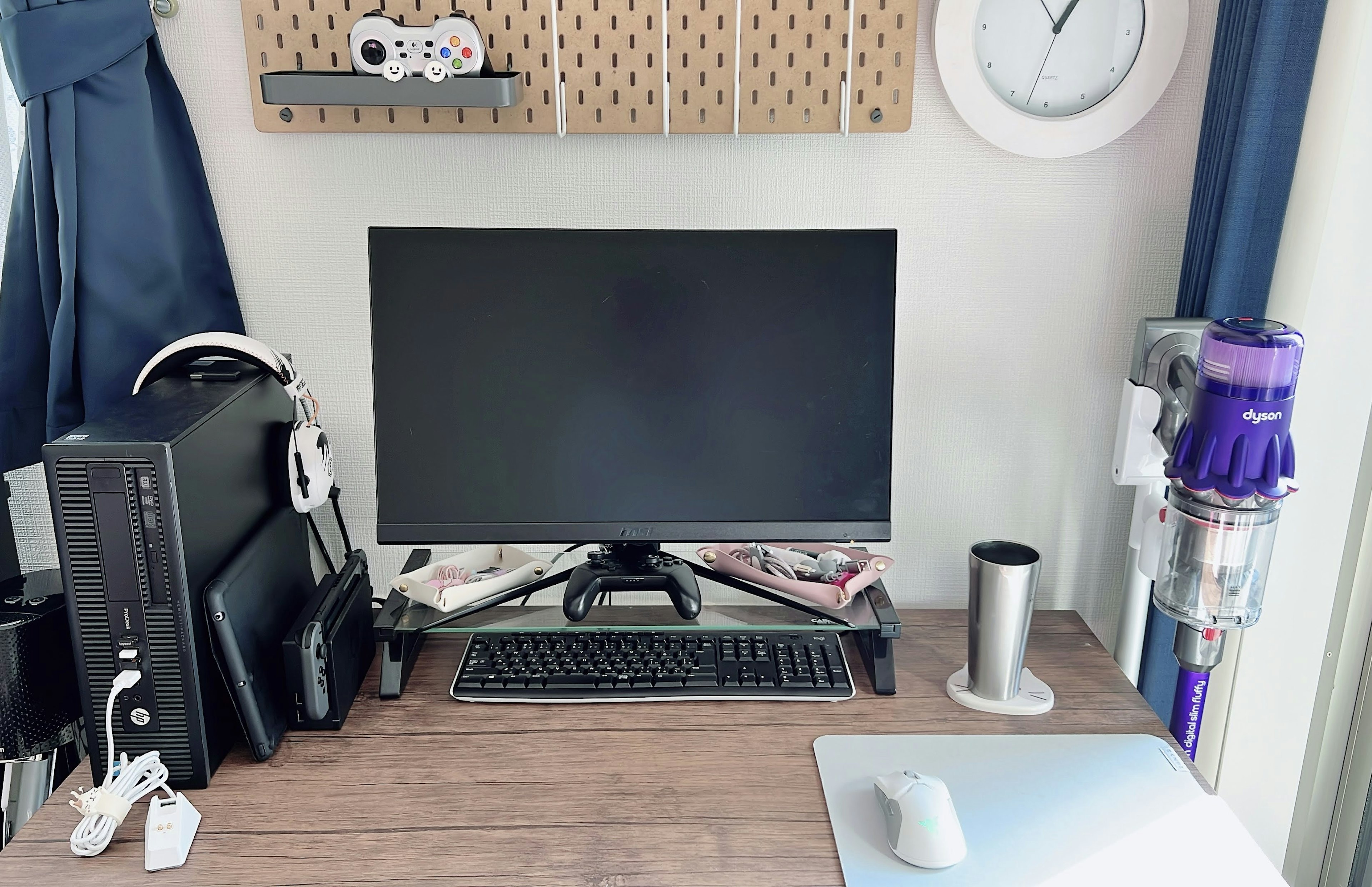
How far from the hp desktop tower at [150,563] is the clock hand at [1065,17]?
1134mm

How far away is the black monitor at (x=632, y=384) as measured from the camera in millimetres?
1139

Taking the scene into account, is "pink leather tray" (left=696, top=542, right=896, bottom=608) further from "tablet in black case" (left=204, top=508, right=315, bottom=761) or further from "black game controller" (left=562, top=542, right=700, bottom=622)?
"tablet in black case" (left=204, top=508, right=315, bottom=761)

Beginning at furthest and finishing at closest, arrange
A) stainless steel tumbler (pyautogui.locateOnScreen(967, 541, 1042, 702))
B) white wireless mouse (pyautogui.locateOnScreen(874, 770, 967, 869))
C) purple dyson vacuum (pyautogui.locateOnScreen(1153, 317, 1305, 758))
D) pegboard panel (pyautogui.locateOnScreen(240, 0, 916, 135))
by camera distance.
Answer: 1. pegboard panel (pyautogui.locateOnScreen(240, 0, 916, 135))
2. stainless steel tumbler (pyautogui.locateOnScreen(967, 541, 1042, 702))
3. purple dyson vacuum (pyautogui.locateOnScreen(1153, 317, 1305, 758))
4. white wireless mouse (pyautogui.locateOnScreen(874, 770, 967, 869))

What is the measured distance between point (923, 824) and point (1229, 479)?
1.61 feet

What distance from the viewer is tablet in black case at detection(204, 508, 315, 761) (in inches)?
39.7

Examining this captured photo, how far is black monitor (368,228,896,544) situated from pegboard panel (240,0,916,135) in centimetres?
23

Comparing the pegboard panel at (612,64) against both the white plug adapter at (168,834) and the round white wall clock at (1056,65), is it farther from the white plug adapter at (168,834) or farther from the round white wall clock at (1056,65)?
the white plug adapter at (168,834)

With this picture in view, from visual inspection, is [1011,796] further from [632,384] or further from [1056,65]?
[1056,65]

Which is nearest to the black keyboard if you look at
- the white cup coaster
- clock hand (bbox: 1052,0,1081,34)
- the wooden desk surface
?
the wooden desk surface

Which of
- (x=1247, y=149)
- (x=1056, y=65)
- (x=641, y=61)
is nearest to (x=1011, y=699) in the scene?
(x=1247, y=149)

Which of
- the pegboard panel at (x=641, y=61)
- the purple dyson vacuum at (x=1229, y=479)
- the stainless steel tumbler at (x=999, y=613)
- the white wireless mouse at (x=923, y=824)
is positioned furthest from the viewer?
the pegboard panel at (x=641, y=61)

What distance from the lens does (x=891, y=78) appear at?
1.27m

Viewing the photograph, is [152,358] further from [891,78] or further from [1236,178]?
[1236,178]

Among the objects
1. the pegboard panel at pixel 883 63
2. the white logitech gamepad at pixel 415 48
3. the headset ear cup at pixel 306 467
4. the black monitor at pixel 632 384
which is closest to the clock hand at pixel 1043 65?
the pegboard panel at pixel 883 63
